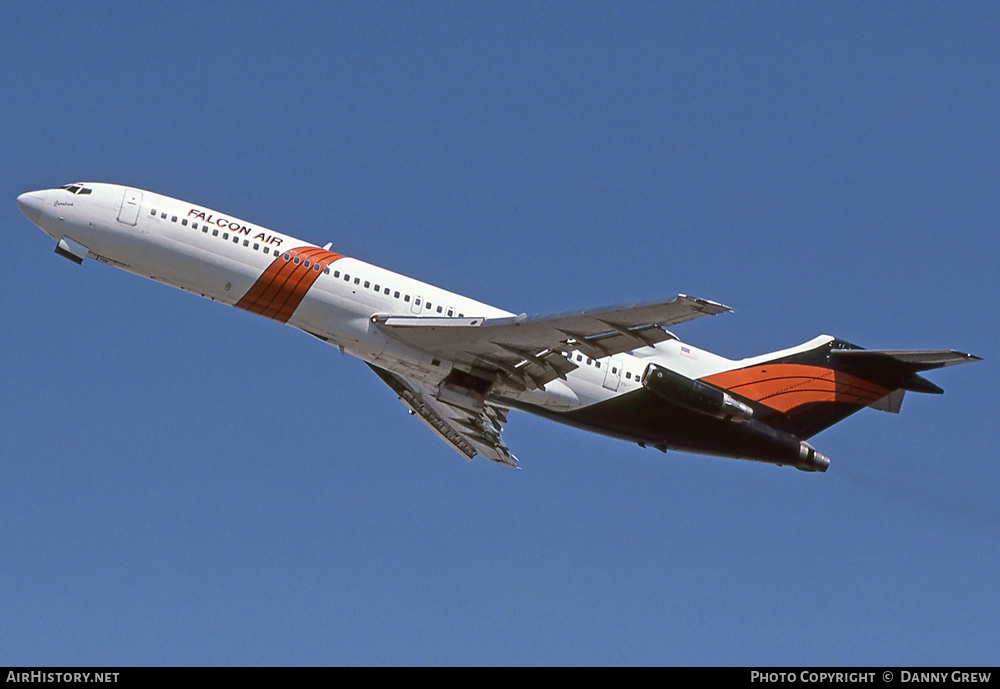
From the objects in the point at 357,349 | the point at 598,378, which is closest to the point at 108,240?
the point at 357,349

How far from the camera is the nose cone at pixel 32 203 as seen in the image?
36.5 m

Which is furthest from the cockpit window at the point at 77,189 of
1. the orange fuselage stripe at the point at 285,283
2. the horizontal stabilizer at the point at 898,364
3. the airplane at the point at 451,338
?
the horizontal stabilizer at the point at 898,364

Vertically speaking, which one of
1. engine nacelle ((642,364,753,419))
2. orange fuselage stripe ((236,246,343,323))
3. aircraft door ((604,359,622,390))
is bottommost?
engine nacelle ((642,364,753,419))

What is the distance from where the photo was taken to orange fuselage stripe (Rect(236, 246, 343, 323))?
35.9m

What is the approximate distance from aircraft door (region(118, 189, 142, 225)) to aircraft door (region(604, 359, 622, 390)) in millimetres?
15676

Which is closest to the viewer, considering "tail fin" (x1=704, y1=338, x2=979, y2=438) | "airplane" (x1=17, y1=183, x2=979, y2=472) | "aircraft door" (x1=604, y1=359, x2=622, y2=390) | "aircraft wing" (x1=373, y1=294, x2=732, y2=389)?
"aircraft wing" (x1=373, y1=294, x2=732, y2=389)

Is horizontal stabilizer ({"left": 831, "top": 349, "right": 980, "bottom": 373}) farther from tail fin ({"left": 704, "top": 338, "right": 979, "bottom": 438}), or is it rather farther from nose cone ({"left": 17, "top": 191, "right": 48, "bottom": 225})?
nose cone ({"left": 17, "top": 191, "right": 48, "bottom": 225})

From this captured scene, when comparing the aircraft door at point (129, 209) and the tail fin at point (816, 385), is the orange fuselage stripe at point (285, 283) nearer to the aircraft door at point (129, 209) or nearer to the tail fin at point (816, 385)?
the aircraft door at point (129, 209)

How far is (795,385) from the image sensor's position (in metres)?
39.7

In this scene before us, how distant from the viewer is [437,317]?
3638cm

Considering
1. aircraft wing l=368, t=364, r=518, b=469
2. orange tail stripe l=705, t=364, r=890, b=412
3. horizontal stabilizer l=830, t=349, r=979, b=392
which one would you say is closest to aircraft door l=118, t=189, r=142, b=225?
aircraft wing l=368, t=364, r=518, b=469

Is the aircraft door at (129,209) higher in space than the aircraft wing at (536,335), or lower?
higher

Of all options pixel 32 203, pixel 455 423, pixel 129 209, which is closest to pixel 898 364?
pixel 455 423

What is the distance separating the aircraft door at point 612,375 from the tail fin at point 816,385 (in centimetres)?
324
